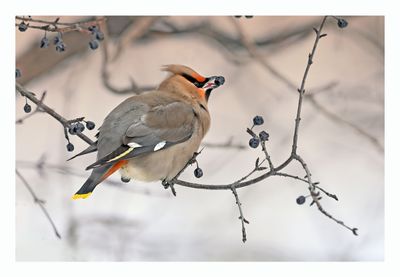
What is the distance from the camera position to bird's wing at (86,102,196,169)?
2941 millimetres

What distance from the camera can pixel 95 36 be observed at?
10.8ft

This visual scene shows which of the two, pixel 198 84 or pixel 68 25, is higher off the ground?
pixel 68 25

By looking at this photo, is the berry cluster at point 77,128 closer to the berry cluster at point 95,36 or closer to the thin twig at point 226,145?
the berry cluster at point 95,36

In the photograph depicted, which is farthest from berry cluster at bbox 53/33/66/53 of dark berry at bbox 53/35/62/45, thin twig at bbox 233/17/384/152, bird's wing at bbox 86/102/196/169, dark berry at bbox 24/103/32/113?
thin twig at bbox 233/17/384/152

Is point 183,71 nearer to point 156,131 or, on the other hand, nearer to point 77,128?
point 156,131

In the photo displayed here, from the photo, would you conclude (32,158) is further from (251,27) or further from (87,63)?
(251,27)

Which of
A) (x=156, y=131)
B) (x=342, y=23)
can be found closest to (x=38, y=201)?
(x=156, y=131)

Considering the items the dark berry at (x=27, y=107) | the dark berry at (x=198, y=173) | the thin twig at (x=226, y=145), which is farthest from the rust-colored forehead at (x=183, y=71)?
the dark berry at (x=27, y=107)

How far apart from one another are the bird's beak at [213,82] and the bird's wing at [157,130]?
165 mm

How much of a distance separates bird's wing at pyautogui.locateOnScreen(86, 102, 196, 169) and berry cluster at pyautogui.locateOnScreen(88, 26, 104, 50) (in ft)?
1.52

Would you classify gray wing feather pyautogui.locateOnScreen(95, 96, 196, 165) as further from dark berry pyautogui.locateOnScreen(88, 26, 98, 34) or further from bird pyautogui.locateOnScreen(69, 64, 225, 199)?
dark berry pyautogui.locateOnScreen(88, 26, 98, 34)

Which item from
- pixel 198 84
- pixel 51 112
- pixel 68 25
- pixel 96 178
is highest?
pixel 68 25

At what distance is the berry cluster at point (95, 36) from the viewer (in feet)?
10.7
